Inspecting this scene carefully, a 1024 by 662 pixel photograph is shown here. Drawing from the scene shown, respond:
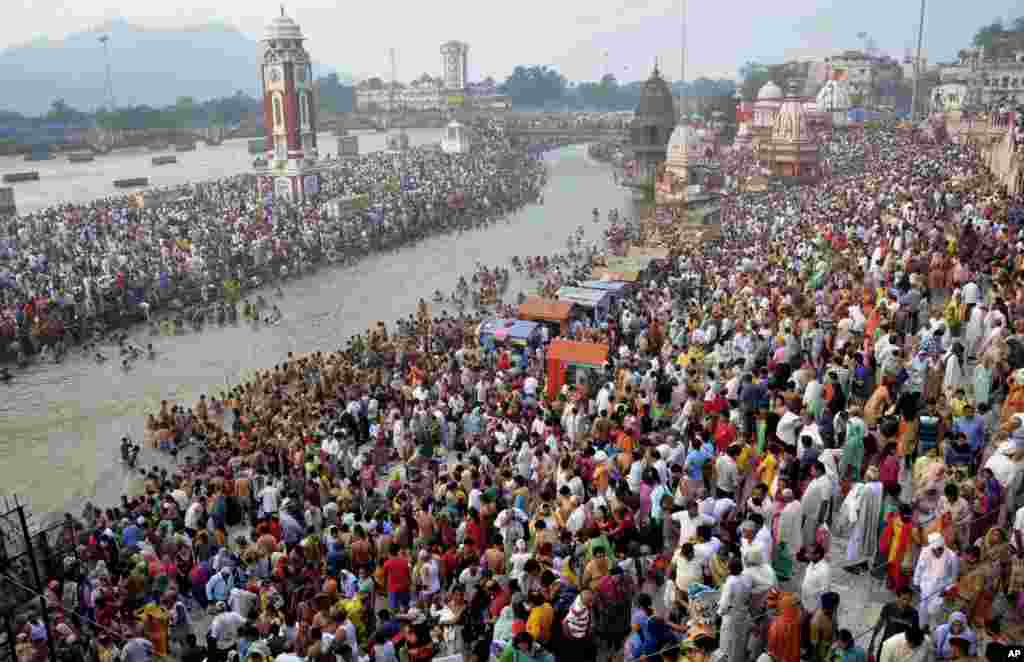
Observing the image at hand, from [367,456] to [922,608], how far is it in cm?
712

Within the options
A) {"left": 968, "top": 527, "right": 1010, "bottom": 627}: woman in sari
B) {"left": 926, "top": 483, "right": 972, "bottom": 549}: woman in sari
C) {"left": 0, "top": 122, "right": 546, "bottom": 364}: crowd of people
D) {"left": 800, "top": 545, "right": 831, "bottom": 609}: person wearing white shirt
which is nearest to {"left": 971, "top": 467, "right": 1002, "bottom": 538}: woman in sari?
{"left": 926, "top": 483, "right": 972, "bottom": 549}: woman in sari

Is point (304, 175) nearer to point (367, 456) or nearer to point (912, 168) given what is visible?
point (912, 168)

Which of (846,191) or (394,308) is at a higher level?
(846,191)

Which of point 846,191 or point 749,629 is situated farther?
point 846,191

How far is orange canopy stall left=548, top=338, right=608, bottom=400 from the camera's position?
509 inches

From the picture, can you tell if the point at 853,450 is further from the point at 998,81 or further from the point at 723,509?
the point at 998,81

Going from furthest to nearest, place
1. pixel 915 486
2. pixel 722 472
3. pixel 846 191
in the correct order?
pixel 846 191, pixel 722 472, pixel 915 486

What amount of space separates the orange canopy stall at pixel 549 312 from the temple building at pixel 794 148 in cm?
2664

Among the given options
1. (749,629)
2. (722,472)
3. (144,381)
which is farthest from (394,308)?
(749,629)

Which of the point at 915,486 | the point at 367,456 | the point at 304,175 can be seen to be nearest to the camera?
the point at 915,486

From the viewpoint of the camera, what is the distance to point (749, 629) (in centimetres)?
546

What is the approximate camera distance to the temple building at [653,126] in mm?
45094

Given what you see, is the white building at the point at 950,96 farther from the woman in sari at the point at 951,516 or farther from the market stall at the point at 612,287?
the woman in sari at the point at 951,516

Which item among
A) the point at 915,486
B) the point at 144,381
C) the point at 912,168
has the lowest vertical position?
the point at 144,381
